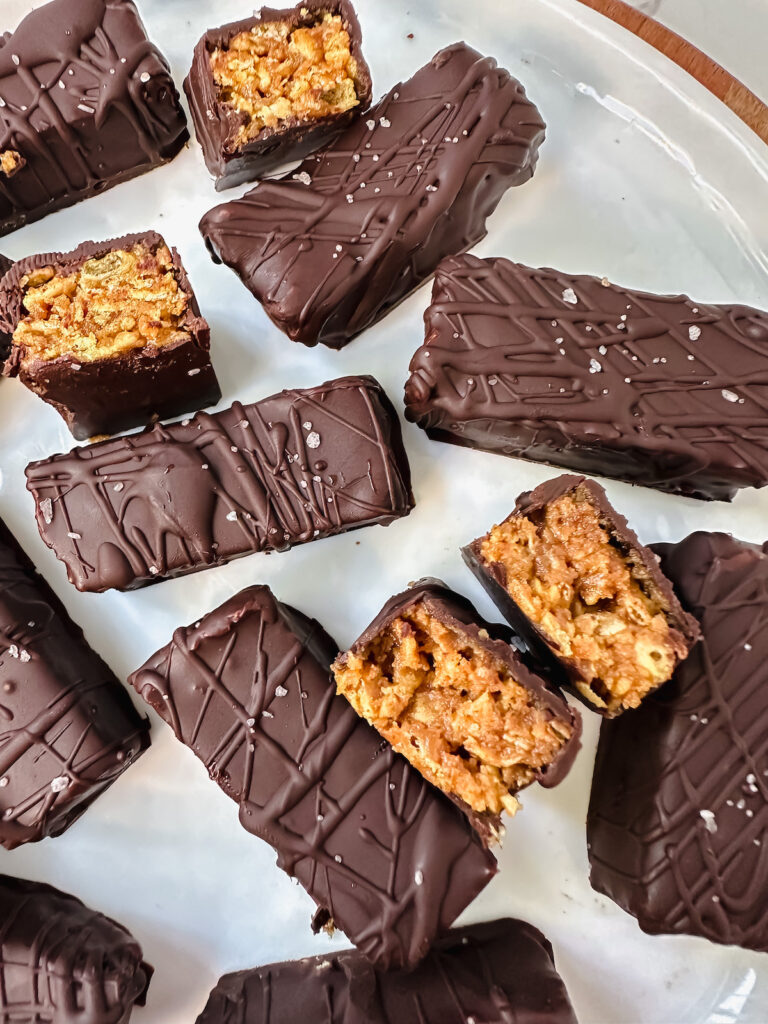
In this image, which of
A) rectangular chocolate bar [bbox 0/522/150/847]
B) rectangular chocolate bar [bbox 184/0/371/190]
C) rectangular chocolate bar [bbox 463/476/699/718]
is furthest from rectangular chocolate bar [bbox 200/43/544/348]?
rectangular chocolate bar [bbox 0/522/150/847]

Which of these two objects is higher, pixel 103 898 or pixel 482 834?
pixel 482 834

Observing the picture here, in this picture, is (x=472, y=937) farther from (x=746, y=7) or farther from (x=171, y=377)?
(x=746, y=7)

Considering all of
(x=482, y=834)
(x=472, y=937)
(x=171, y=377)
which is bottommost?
(x=472, y=937)

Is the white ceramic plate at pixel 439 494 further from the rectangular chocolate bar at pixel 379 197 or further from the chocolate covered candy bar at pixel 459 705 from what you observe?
the chocolate covered candy bar at pixel 459 705

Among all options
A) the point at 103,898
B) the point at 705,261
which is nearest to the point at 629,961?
the point at 103,898

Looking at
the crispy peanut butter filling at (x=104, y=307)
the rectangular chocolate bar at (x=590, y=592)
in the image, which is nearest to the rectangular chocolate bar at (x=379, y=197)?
the crispy peanut butter filling at (x=104, y=307)

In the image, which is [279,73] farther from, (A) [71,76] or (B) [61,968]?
(B) [61,968]
